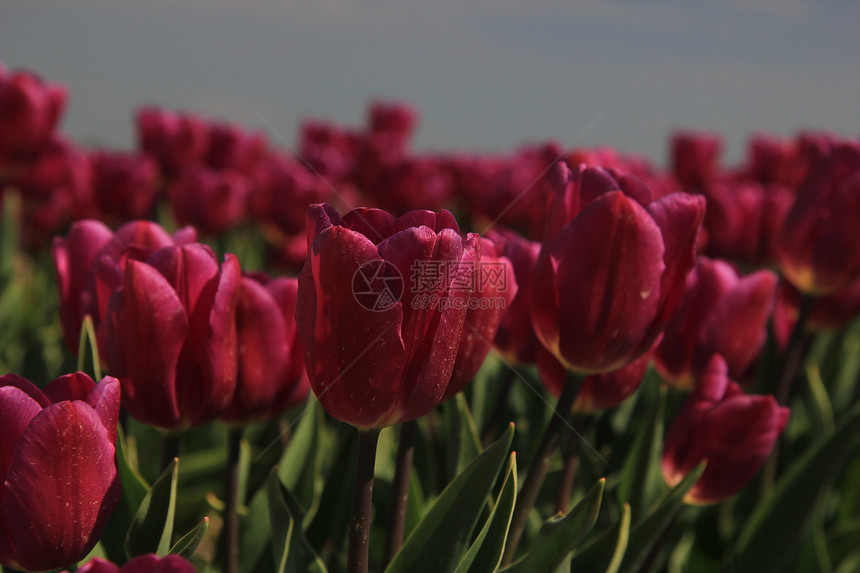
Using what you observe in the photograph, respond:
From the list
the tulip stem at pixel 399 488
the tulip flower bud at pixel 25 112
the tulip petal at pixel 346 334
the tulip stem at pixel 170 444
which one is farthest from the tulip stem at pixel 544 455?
the tulip flower bud at pixel 25 112

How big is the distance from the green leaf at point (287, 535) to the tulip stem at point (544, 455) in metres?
0.21

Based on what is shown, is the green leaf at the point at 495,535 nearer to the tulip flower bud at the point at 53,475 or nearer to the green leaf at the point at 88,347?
the tulip flower bud at the point at 53,475

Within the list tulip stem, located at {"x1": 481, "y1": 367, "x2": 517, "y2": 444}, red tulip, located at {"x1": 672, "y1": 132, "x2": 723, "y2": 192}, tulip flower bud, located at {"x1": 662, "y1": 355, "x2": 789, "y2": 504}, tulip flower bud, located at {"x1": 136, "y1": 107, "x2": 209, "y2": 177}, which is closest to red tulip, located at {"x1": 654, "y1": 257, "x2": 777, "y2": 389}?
tulip flower bud, located at {"x1": 662, "y1": 355, "x2": 789, "y2": 504}

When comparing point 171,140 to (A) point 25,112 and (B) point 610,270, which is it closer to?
(A) point 25,112

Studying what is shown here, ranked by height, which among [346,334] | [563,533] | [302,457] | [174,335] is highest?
[346,334]

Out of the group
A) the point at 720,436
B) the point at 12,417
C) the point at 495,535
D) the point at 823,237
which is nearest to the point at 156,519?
the point at 12,417

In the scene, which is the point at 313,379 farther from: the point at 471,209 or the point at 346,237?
the point at 471,209

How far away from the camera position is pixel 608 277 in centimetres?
74

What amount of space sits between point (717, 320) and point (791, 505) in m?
0.35

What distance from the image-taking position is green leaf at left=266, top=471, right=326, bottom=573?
78 cm

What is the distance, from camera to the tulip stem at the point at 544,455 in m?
0.80

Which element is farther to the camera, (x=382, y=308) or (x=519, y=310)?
(x=519, y=310)

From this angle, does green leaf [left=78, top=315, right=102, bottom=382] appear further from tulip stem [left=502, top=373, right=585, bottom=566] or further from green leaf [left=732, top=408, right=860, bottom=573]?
green leaf [left=732, top=408, right=860, bottom=573]

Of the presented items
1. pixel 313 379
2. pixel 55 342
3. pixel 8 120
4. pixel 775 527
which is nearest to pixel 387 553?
pixel 313 379
